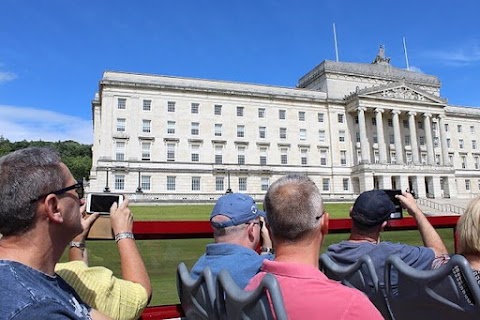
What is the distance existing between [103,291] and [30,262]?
0.73 meters

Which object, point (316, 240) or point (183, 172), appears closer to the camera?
point (316, 240)

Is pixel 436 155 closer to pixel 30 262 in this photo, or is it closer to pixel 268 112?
pixel 268 112

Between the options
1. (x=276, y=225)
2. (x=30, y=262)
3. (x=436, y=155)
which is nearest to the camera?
(x=30, y=262)

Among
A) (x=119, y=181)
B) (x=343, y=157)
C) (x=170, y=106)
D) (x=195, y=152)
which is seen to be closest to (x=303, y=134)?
(x=343, y=157)

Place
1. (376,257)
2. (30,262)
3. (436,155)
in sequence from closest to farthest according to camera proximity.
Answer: (30,262)
(376,257)
(436,155)

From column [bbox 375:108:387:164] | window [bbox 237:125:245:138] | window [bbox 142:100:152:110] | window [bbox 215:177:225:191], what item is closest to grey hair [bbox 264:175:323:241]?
window [bbox 215:177:225:191]

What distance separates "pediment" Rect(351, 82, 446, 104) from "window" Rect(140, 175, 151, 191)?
3394 centimetres

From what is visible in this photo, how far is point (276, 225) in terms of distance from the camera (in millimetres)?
2371

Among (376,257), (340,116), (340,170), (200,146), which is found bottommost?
Result: (376,257)

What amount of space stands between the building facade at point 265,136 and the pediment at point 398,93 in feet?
0.60

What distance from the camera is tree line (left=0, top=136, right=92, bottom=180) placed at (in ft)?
268

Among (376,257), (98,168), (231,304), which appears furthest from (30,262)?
(98,168)

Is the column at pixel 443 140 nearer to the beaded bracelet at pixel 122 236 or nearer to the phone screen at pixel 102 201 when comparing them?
the phone screen at pixel 102 201

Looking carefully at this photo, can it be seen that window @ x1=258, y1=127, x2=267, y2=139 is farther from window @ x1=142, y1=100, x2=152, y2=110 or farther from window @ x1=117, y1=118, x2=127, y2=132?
window @ x1=117, y1=118, x2=127, y2=132
